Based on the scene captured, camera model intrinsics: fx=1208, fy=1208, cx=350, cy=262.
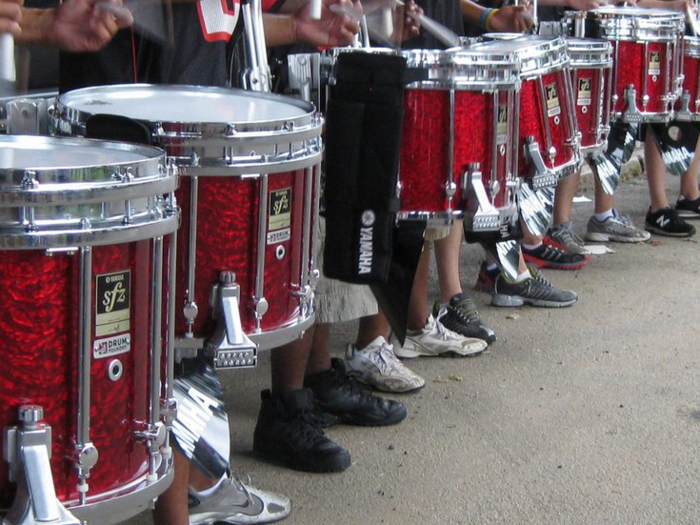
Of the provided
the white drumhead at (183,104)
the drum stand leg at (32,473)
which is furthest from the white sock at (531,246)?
the drum stand leg at (32,473)

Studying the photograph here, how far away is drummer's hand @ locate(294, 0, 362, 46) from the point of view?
346 centimetres

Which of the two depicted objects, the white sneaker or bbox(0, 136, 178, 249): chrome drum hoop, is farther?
the white sneaker

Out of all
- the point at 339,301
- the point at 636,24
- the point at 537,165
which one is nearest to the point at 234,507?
the point at 339,301

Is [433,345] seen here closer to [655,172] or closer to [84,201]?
[655,172]

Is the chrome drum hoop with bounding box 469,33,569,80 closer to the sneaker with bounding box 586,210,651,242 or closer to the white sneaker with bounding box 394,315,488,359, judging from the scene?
the white sneaker with bounding box 394,315,488,359

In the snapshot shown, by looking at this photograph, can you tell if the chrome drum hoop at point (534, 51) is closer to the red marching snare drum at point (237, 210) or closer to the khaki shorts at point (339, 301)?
the khaki shorts at point (339, 301)

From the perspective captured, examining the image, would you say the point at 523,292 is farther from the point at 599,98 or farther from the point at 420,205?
the point at 420,205

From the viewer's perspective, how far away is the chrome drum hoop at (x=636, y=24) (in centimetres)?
557

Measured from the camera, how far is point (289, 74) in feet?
11.2

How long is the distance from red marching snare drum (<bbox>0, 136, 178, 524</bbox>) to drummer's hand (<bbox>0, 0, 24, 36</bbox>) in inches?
11.5

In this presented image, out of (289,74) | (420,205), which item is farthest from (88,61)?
(420,205)

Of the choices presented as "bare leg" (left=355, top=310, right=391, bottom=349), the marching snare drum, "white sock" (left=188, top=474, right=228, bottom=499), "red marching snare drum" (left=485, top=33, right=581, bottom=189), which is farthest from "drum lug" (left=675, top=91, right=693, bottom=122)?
Result: "white sock" (left=188, top=474, right=228, bottom=499)

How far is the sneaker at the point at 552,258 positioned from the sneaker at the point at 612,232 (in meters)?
0.57

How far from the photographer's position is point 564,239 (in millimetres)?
5879
